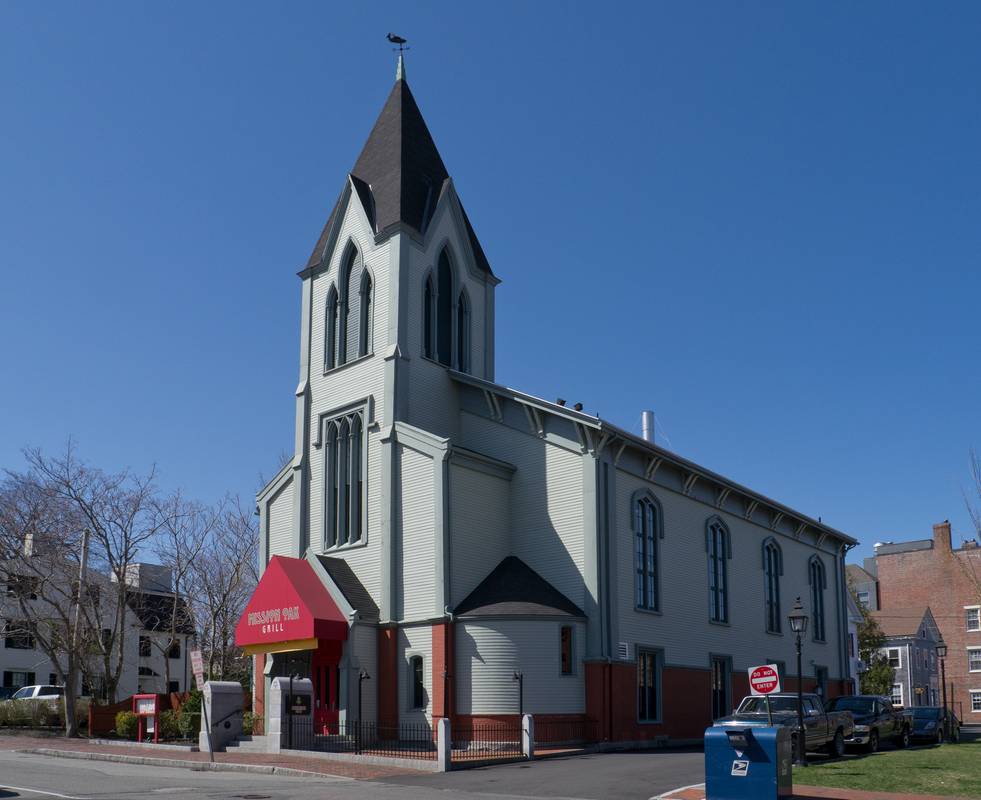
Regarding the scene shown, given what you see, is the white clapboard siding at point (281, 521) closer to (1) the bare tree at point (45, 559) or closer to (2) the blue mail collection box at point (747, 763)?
(1) the bare tree at point (45, 559)

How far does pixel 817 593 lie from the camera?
50.2 meters

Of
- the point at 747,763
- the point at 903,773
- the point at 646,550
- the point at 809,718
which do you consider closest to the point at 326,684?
the point at 646,550

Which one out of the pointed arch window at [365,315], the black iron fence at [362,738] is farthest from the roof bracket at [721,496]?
the black iron fence at [362,738]

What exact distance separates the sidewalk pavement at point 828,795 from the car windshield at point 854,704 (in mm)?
11872

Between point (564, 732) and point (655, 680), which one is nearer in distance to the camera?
point (564, 732)

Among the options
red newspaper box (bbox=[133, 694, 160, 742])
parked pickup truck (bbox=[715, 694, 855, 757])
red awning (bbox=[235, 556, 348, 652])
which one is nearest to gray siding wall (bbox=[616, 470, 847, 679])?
parked pickup truck (bbox=[715, 694, 855, 757])

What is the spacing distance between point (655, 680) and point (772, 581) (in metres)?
12.3

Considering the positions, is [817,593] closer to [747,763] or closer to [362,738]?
[362,738]

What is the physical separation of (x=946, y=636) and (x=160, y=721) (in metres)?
65.4

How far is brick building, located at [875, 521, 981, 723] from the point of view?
79.8 meters

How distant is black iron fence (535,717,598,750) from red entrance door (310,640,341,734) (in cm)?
605

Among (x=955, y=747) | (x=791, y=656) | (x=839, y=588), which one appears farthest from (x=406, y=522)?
(x=839, y=588)

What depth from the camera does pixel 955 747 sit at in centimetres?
3164

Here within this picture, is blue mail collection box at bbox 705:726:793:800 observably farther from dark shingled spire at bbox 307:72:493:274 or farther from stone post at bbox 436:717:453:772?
dark shingled spire at bbox 307:72:493:274
